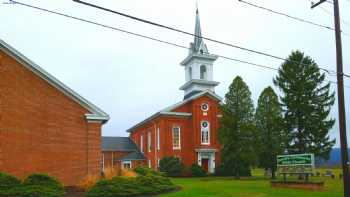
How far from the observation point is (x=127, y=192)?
→ 19.9m

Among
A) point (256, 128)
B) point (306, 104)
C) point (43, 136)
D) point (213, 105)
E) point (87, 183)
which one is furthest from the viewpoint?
point (213, 105)

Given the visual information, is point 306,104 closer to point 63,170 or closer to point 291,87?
point 291,87

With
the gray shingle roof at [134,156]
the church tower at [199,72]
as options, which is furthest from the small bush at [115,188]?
the gray shingle roof at [134,156]

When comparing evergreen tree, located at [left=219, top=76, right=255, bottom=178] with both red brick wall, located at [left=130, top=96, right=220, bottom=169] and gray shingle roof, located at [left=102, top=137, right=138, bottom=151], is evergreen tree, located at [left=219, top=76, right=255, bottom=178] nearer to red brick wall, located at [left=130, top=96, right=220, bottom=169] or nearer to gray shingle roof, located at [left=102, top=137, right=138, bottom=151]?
red brick wall, located at [left=130, top=96, right=220, bottom=169]

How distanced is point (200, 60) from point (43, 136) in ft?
121

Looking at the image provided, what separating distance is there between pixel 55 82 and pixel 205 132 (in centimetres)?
3166

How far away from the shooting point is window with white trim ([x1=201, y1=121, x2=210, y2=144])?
181ft

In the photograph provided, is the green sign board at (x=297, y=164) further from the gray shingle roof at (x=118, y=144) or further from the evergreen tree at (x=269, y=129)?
the gray shingle roof at (x=118, y=144)

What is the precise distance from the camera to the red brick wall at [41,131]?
23.8 metres

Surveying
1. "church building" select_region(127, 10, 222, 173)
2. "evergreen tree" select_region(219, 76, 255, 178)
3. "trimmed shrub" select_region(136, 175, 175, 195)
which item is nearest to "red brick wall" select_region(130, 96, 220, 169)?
"church building" select_region(127, 10, 222, 173)

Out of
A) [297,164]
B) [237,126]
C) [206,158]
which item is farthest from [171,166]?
[297,164]

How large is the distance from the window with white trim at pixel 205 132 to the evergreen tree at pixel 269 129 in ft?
31.7

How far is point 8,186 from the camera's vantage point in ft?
63.3

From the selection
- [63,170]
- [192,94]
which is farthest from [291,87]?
[63,170]
